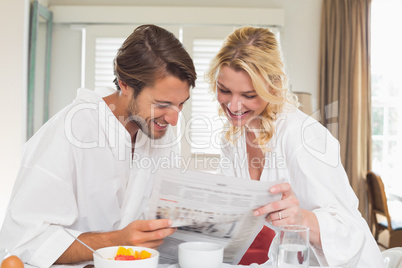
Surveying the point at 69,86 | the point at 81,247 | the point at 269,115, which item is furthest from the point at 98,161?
the point at 69,86

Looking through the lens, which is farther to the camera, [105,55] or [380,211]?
[105,55]

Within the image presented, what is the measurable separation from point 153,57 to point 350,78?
324 centimetres

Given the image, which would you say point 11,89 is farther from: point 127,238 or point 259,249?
point 127,238

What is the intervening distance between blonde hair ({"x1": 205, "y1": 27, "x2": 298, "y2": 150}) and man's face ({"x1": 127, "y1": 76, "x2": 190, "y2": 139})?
0.65 feet

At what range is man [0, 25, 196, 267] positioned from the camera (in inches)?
43.1

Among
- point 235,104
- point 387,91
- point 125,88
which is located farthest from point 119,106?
point 387,91

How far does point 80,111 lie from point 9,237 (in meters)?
0.44

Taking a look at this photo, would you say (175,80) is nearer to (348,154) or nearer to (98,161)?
(98,161)

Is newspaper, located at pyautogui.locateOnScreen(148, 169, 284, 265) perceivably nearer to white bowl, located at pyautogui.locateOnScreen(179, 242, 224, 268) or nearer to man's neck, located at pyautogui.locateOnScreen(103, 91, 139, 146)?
white bowl, located at pyautogui.locateOnScreen(179, 242, 224, 268)

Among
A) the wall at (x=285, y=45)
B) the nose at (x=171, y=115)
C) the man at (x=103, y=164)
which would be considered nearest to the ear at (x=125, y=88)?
the man at (x=103, y=164)

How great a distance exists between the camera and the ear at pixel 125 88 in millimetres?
1484

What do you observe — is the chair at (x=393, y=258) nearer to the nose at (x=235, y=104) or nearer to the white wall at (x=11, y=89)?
the nose at (x=235, y=104)

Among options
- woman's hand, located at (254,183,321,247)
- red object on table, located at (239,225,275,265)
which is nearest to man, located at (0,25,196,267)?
woman's hand, located at (254,183,321,247)

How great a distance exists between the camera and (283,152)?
1.46m
